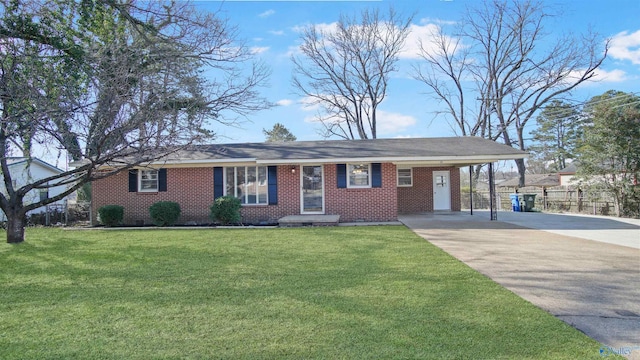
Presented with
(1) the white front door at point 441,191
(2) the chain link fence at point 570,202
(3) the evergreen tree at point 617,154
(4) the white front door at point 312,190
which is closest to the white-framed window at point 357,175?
(4) the white front door at point 312,190

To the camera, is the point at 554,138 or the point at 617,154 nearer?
the point at 617,154

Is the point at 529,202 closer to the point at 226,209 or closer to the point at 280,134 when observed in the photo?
the point at 226,209

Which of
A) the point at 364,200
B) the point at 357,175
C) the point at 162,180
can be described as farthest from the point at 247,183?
the point at 364,200

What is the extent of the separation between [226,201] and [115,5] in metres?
6.68

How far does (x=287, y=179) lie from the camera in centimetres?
1408

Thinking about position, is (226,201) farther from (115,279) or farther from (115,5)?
(115,279)

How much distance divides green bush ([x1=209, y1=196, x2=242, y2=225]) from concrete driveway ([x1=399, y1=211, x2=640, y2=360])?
20.0 feet

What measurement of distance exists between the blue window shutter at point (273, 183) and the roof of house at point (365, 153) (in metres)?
0.52

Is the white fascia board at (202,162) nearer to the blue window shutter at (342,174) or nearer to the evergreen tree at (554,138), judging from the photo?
the blue window shutter at (342,174)

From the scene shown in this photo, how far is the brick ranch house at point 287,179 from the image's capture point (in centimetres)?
1349

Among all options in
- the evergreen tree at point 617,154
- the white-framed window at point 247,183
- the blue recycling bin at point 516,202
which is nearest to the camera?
the evergreen tree at point 617,154

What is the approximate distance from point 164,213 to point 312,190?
5.32 m

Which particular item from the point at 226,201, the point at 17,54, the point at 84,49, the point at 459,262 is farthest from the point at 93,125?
the point at 459,262

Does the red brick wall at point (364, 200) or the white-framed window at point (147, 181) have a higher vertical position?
the white-framed window at point (147, 181)
